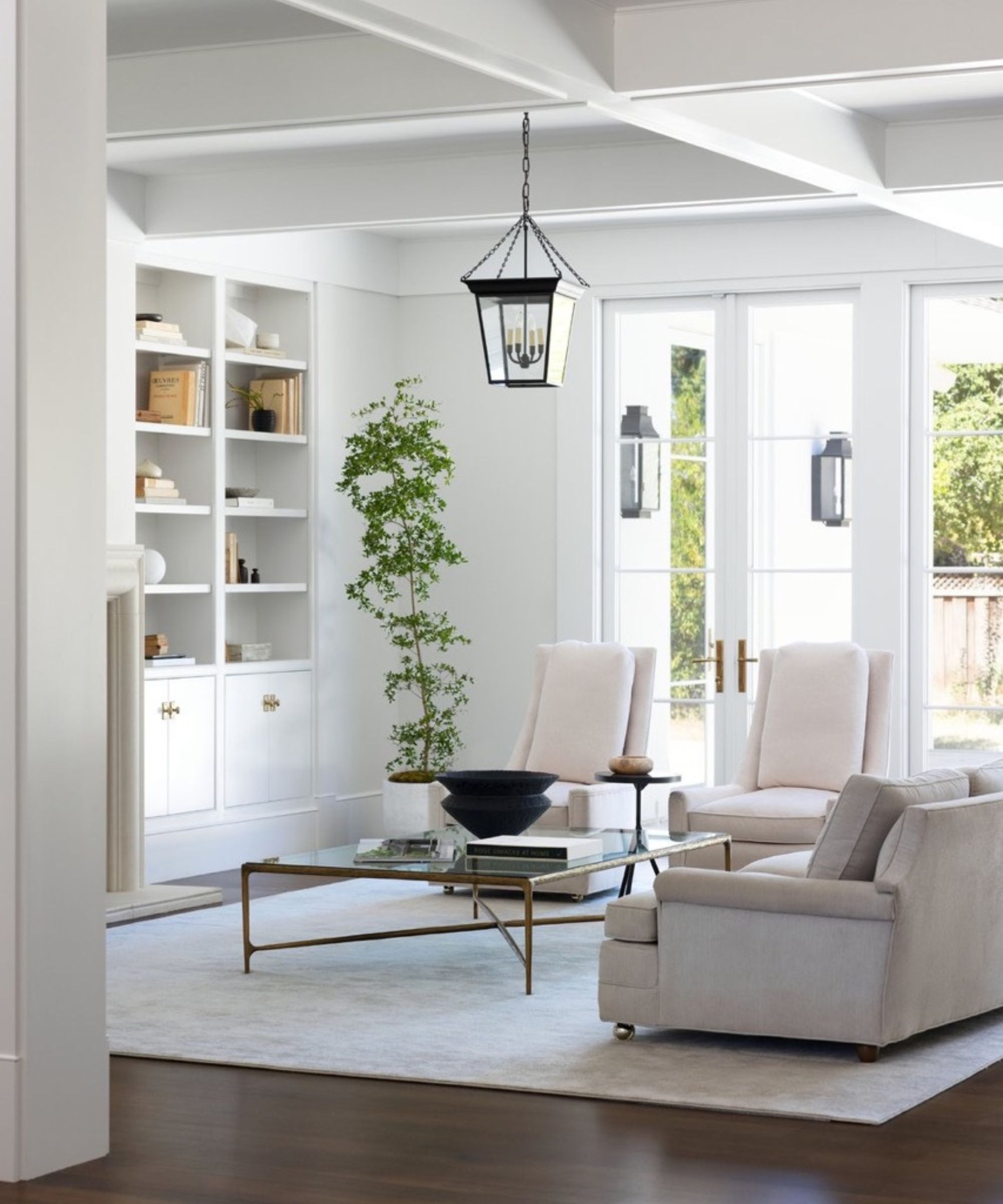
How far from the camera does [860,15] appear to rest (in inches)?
215

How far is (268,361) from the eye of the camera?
938 centimetres

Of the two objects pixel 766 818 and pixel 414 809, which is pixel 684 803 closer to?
pixel 766 818

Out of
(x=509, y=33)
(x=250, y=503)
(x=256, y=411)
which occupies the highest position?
(x=509, y=33)

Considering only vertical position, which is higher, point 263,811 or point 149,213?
point 149,213

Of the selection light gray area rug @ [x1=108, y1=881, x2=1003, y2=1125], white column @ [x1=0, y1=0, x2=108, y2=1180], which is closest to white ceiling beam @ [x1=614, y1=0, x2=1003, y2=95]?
white column @ [x1=0, y1=0, x2=108, y2=1180]

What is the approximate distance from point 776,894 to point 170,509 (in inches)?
164

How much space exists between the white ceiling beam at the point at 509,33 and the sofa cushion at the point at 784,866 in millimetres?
2253

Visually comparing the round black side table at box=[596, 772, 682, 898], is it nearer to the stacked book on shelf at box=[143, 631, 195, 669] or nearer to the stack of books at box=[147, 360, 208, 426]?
the stacked book on shelf at box=[143, 631, 195, 669]

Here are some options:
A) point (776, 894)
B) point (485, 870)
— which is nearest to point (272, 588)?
point (485, 870)

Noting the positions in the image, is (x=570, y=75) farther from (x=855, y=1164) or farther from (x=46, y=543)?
(x=855, y=1164)

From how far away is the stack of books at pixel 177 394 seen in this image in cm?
884

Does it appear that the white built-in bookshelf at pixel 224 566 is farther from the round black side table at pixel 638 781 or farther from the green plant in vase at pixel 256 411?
the round black side table at pixel 638 781

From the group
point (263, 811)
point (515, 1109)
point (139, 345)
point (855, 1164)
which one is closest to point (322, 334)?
point (139, 345)

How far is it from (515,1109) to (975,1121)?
1089 millimetres
